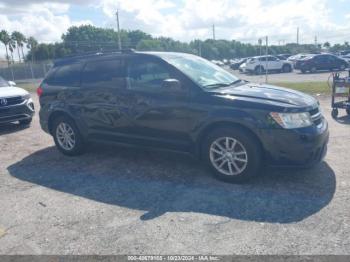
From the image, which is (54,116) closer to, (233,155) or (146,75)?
(146,75)

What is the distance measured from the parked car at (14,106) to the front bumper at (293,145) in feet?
22.5

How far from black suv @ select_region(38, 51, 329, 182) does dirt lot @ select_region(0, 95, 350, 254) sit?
1.34 ft

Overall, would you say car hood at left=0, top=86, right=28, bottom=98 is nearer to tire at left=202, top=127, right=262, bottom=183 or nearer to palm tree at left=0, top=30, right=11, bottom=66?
tire at left=202, top=127, right=262, bottom=183

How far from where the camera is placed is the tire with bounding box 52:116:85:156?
19.6ft

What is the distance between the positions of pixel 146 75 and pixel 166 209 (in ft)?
7.00

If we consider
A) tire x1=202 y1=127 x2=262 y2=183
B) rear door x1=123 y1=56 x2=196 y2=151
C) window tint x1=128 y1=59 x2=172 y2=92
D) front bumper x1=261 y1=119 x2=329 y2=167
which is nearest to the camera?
front bumper x1=261 y1=119 x2=329 y2=167

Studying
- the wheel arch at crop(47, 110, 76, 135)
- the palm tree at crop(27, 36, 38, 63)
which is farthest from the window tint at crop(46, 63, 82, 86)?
the palm tree at crop(27, 36, 38, 63)

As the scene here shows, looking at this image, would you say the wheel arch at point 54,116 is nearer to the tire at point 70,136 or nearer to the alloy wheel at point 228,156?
the tire at point 70,136

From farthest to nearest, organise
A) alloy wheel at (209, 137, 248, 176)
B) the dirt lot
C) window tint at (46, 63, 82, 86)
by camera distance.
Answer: window tint at (46, 63, 82, 86), alloy wheel at (209, 137, 248, 176), the dirt lot

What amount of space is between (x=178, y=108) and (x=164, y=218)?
1.63 meters

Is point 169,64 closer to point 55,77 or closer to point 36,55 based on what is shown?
point 55,77

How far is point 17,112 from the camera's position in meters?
8.69

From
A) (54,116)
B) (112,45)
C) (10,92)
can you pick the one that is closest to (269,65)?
(10,92)

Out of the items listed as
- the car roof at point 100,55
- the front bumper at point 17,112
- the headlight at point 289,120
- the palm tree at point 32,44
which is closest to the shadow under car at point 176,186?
the headlight at point 289,120
